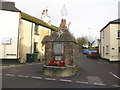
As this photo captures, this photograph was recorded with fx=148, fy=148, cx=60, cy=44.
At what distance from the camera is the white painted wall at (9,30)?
1806 cm

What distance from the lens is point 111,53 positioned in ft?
70.1

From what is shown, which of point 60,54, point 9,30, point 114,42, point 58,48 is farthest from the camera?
point 114,42

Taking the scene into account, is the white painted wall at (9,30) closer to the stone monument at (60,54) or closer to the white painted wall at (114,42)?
the stone monument at (60,54)

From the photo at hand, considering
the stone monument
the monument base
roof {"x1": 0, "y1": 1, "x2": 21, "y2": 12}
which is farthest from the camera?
roof {"x1": 0, "y1": 1, "x2": 21, "y2": 12}

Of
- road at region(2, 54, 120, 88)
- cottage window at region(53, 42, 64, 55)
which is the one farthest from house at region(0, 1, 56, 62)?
cottage window at region(53, 42, 64, 55)

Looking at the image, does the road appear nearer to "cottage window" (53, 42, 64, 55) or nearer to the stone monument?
the stone monument

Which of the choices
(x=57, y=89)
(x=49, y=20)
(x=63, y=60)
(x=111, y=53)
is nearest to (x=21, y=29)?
(x=63, y=60)

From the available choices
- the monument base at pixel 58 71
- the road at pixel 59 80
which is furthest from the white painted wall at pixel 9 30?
the monument base at pixel 58 71

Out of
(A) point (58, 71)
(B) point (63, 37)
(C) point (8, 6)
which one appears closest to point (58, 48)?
(B) point (63, 37)

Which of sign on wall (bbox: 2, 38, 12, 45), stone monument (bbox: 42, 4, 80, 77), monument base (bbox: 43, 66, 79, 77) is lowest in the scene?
monument base (bbox: 43, 66, 79, 77)

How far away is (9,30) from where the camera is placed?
18500mm

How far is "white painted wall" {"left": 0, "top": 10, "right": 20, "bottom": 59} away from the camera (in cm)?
1806

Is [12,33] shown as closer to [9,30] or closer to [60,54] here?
[9,30]

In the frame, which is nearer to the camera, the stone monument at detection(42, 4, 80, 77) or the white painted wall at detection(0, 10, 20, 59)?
the stone monument at detection(42, 4, 80, 77)
